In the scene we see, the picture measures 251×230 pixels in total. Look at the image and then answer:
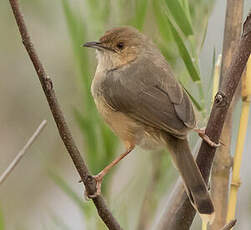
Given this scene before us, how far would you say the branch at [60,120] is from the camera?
1941 mm

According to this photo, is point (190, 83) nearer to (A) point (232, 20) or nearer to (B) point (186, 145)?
(B) point (186, 145)

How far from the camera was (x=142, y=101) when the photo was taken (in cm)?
300

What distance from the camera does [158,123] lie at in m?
2.91

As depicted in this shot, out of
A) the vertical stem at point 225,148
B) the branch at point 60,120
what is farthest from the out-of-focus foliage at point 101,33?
the branch at point 60,120

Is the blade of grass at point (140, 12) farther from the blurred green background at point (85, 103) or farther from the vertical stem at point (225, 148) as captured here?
the vertical stem at point (225, 148)

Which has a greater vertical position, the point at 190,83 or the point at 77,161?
the point at 77,161

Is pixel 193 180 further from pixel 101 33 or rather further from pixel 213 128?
pixel 101 33

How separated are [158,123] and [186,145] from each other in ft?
0.52

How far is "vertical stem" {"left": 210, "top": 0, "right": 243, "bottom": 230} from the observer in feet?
8.40

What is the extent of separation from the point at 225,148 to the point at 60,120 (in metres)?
0.81

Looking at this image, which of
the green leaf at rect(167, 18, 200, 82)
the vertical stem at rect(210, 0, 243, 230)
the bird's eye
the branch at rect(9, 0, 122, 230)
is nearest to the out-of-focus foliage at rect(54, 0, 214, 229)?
the green leaf at rect(167, 18, 200, 82)

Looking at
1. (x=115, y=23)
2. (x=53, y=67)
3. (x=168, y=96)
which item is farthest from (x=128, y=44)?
(x=53, y=67)

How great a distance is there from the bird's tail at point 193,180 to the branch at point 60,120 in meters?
0.38

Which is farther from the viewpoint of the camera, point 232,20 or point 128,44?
point 128,44
